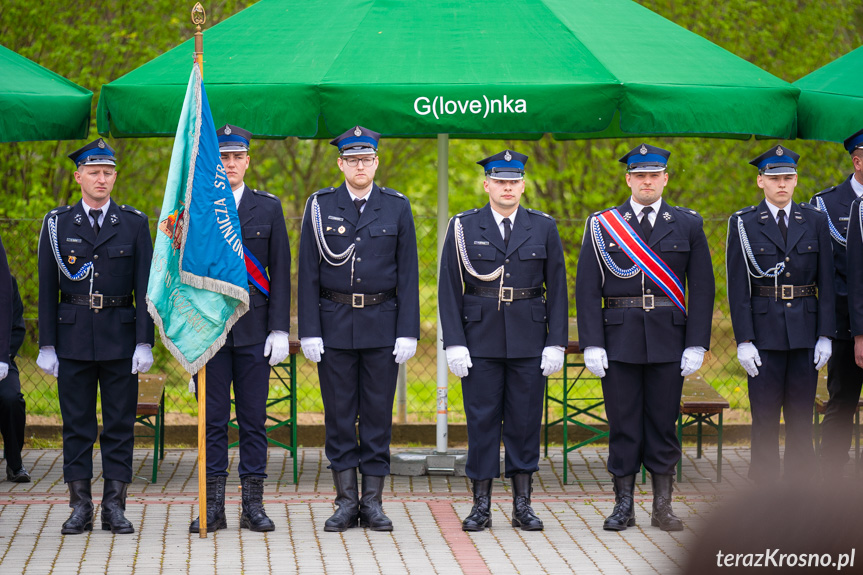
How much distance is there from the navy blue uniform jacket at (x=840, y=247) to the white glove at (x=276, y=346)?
3395mm

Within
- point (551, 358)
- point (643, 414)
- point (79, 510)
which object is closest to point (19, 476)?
point (79, 510)

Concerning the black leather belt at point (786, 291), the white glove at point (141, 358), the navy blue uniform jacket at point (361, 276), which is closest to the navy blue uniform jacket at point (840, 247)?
the black leather belt at point (786, 291)

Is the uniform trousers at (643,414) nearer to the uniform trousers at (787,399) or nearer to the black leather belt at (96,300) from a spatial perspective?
the uniform trousers at (787,399)

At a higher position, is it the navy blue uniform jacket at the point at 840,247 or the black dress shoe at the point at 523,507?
the navy blue uniform jacket at the point at 840,247

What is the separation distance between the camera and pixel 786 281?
21.2 feet

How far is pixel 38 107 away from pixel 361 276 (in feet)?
8.42

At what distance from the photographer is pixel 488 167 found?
6.38 m

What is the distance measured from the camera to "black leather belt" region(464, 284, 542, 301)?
6.29 m

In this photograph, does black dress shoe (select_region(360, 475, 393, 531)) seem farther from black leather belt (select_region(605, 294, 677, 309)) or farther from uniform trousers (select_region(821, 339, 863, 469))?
uniform trousers (select_region(821, 339, 863, 469))

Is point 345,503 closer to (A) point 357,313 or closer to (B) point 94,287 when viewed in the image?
(A) point 357,313

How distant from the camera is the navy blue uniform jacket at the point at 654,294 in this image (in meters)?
6.20

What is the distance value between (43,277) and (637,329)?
3338 millimetres

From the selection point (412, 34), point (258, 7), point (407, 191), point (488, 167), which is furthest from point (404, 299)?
point (407, 191)

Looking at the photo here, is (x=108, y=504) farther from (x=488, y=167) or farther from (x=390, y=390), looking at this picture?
(x=488, y=167)
